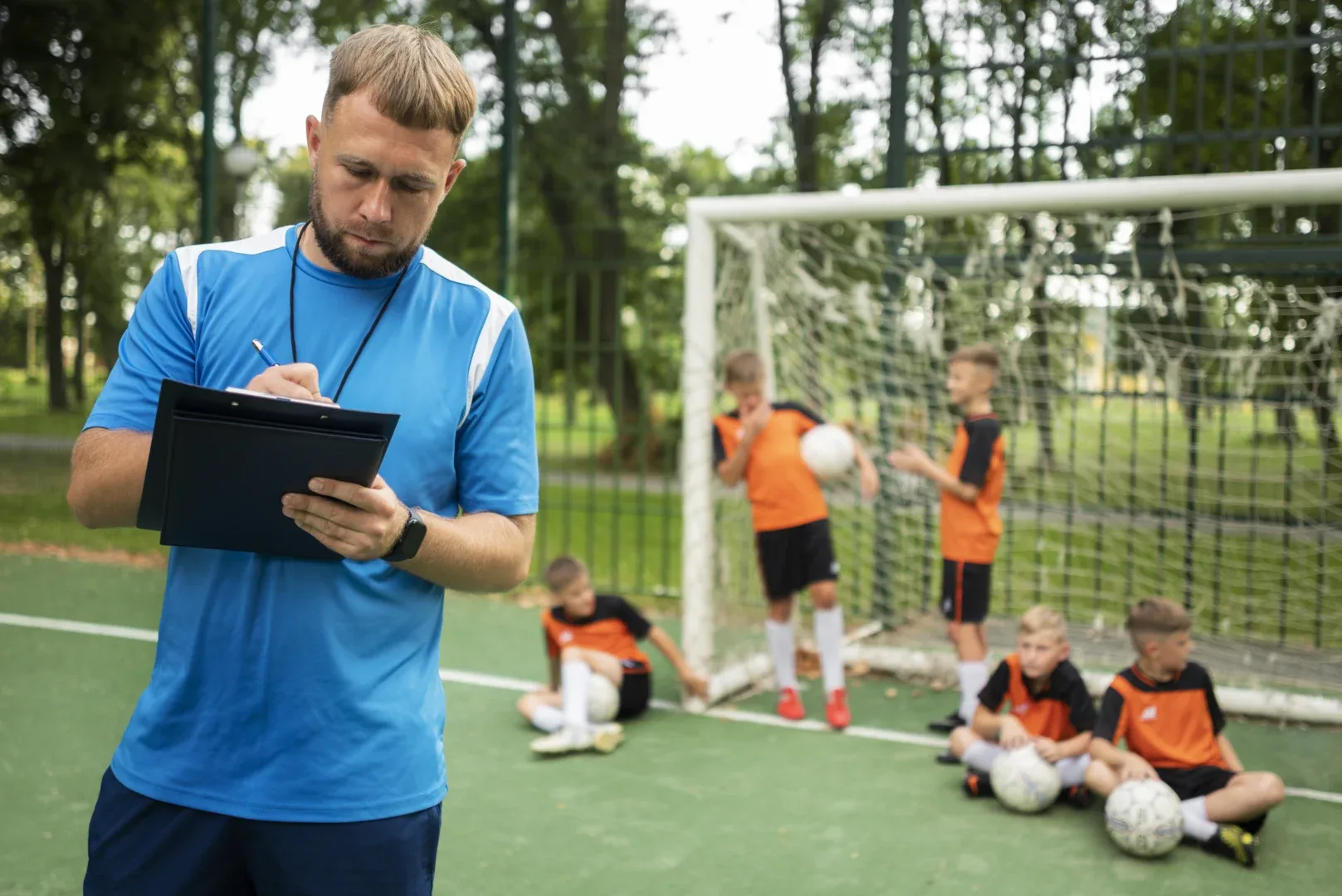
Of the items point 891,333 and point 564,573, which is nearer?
point 564,573

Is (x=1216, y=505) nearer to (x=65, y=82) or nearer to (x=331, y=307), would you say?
(x=331, y=307)

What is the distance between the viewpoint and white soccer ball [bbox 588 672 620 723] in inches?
216

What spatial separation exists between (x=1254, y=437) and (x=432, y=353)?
6041 millimetres

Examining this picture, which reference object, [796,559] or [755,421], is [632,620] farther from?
[755,421]

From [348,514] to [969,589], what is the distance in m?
4.71

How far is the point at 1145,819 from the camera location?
4090 millimetres

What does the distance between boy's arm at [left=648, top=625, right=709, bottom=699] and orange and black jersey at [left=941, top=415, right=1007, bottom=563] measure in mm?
1370

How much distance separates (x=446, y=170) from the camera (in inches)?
65.8

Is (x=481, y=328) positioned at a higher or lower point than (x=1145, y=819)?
higher

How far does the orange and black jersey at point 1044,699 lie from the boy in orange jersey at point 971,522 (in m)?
0.77

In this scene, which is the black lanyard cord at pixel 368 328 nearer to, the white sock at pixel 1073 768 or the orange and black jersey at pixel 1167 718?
the orange and black jersey at pixel 1167 718

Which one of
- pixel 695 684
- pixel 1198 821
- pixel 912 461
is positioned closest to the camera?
pixel 1198 821

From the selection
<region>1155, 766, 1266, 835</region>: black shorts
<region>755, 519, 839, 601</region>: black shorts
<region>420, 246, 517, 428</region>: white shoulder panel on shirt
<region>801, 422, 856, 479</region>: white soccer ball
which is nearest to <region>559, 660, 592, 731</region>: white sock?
<region>755, 519, 839, 601</region>: black shorts

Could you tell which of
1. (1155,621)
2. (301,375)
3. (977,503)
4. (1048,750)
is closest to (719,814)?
(1048,750)
